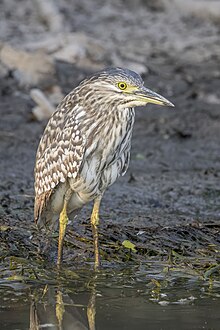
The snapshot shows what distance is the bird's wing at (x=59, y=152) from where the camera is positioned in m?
8.11

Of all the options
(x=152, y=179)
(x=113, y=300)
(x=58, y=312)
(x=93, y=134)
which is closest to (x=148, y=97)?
(x=93, y=134)

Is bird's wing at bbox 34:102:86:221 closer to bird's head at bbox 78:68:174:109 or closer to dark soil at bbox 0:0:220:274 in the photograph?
bird's head at bbox 78:68:174:109

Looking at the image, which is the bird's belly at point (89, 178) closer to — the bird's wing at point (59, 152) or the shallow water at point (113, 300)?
the bird's wing at point (59, 152)

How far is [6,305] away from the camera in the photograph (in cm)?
737

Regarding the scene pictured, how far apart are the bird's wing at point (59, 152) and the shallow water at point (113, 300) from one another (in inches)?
27.9

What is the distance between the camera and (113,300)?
7621 mm

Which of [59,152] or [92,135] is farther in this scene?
[59,152]

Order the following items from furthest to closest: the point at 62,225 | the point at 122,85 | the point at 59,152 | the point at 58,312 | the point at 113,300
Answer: the point at 62,225
the point at 59,152
the point at 122,85
the point at 113,300
the point at 58,312

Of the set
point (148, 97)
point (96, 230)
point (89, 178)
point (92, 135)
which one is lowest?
point (96, 230)

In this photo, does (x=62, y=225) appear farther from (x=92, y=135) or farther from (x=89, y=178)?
(x=92, y=135)

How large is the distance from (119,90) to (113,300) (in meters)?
1.59

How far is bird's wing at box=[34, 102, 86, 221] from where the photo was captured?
8.11 metres

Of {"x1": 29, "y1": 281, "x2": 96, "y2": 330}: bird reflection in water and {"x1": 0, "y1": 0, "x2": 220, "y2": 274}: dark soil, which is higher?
{"x1": 0, "y1": 0, "x2": 220, "y2": 274}: dark soil

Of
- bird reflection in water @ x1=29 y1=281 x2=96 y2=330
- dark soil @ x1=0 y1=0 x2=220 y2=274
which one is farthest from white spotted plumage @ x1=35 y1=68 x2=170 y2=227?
bird reflection in water @ x1=29 y1=281 x2=96 y2=330
